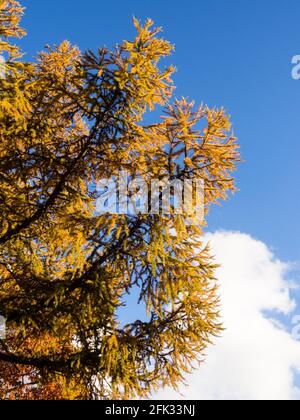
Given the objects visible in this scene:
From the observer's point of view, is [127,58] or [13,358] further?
[13,358]

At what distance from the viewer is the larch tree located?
8.20 metres

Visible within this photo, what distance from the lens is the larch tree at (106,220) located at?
8.20 m

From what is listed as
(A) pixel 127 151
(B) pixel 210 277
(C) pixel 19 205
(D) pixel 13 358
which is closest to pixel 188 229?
(B) pixel 210 277

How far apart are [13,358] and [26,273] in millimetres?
1680

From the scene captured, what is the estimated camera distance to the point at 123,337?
28.4 ft

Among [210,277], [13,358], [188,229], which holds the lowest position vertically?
[13,358]

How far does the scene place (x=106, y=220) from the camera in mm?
8164

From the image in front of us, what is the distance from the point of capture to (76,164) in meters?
8.91

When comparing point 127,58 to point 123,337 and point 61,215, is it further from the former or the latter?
point 123,337
